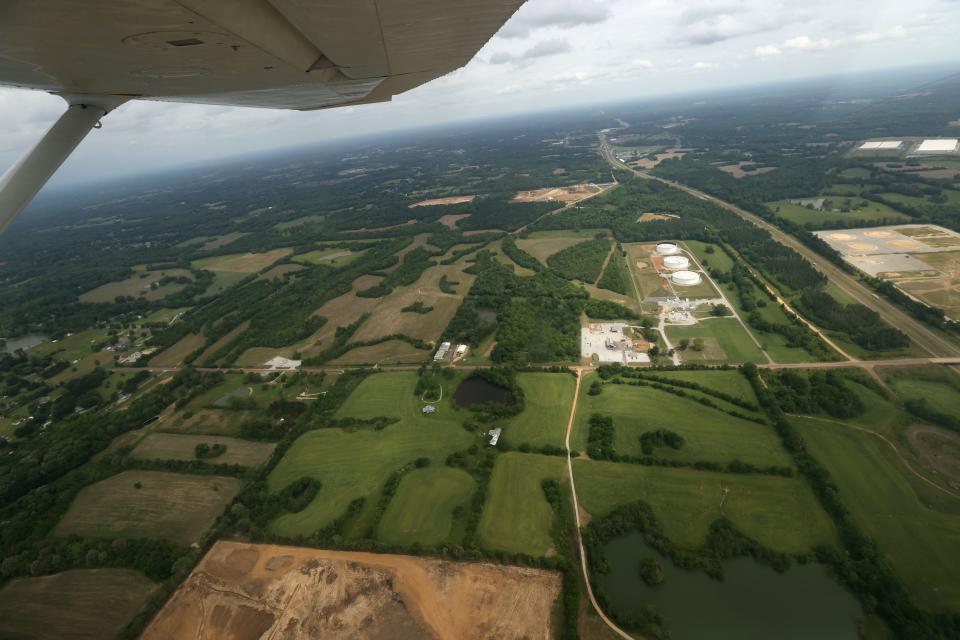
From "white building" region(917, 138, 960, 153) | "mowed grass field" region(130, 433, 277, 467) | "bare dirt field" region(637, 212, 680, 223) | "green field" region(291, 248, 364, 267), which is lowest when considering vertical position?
"green field" region(291, 248, 364, 267)

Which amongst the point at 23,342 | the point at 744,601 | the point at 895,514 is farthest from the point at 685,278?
the point at 23,342

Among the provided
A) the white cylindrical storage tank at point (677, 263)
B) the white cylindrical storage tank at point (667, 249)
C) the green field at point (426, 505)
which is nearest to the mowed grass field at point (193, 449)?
the green field at point (426, 505)

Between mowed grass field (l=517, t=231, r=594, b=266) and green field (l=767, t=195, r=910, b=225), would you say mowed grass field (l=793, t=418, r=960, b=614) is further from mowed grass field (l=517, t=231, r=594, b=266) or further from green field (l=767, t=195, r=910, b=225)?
green field (l=767, t=195, r=910, b=225)

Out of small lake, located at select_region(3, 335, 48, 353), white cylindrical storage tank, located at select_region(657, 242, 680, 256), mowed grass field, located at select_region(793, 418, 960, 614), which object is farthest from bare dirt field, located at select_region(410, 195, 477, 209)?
mowed grass field, located at select_region(793, 418, 960, 614)

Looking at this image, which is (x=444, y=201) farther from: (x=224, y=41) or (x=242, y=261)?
(x=224, y=41)

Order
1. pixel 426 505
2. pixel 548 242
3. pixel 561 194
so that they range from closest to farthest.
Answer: pixel 426 505 < pixel 548 242 < pixel 561 194

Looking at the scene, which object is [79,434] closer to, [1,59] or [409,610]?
[409,610]
